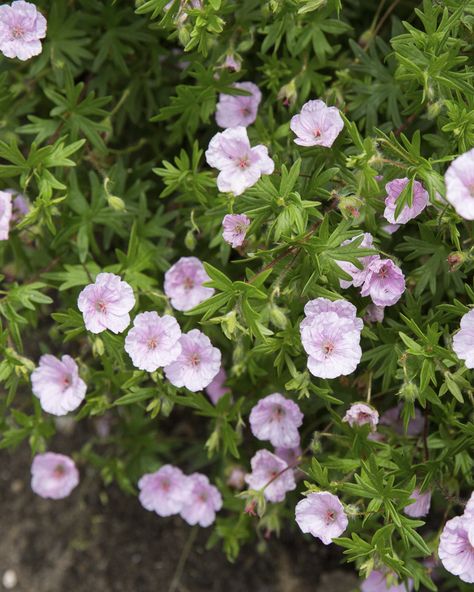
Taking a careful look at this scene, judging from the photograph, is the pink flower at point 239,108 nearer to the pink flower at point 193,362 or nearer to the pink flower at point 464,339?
the pink flower at point 193,362

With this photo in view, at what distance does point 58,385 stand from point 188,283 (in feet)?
1.61

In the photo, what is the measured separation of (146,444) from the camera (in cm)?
280

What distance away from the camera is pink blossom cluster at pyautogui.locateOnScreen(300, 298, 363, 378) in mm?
1925

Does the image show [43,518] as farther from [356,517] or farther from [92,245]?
[356,517]

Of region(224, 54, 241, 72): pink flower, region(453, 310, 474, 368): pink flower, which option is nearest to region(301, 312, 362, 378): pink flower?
region(453, 310, 474, 368): pink flower

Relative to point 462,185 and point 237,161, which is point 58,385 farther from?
point 462,185

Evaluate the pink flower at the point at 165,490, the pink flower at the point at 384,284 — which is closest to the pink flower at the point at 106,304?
the pink flower at the point at 384,284

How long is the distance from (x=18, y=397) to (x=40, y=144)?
1.20 metres

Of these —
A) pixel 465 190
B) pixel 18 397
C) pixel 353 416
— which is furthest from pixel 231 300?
pixel 18 397

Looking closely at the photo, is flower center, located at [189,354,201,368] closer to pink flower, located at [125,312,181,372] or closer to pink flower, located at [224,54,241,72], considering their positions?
pink flower, located at [125,312,181,372]

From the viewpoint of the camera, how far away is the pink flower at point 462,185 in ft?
5.36

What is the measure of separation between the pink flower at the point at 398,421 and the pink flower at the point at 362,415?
0.29 meters

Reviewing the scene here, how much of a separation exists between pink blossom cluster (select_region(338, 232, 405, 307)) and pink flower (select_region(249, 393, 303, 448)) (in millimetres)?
432

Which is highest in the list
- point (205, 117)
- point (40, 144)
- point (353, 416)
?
point (205, 117)
